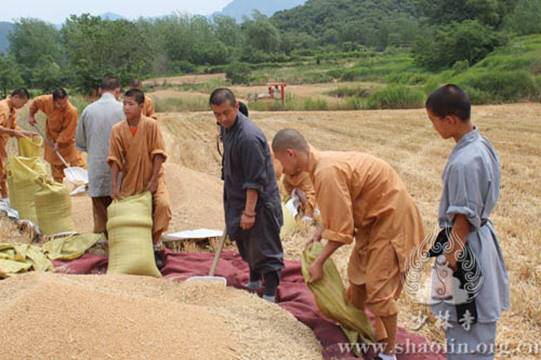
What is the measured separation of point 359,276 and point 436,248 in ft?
2.07

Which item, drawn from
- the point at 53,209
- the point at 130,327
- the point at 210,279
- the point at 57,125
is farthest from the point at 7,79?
the point at 130,327

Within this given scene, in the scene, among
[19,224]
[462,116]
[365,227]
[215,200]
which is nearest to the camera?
[462,116]

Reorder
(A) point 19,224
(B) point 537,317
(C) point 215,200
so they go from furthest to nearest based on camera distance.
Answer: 1. (C) point 215,200
2. (A) point 19,224
3. (B) point 537,317

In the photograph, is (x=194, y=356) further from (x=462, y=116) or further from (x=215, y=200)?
(x=215, y=200)

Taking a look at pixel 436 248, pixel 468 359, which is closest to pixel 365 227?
pixel 436 248

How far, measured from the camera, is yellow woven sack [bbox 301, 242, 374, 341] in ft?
10.4

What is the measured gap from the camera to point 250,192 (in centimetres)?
372

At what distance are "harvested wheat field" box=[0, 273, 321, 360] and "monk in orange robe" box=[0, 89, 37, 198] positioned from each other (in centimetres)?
322

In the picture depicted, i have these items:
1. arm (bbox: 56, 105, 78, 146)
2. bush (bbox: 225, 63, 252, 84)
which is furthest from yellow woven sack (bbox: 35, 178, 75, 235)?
bush (bbox: 225, 63, 252, 84)

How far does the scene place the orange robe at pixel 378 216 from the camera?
2.92 metres

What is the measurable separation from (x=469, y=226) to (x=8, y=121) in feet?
17.8

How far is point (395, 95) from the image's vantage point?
20.2m

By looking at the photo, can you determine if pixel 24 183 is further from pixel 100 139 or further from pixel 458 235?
pixel 458 235

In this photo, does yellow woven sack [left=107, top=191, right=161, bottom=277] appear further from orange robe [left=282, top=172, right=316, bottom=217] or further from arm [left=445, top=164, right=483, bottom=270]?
arm [left=445, top=164, right=483, bottom=270]
